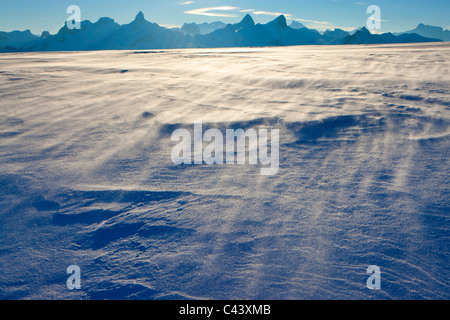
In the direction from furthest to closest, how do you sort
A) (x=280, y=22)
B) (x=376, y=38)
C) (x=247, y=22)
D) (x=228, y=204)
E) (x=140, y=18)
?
1. (x=247, y=22)
2. (x=280, y=22)
3. (x=140, y=18)
4. (x=376, y=38)
5. (x=228, y=204)

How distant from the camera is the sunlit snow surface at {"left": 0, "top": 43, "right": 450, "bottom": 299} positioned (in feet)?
3.61

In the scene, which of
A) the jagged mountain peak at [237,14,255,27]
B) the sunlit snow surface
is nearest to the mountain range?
the jagged mountain peak at [237,14,255,27]

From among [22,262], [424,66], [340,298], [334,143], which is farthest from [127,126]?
[424,66]

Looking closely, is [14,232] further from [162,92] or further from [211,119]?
[162,92]

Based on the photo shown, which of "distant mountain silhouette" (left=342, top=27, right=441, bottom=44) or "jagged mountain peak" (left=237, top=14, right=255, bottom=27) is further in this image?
"jagged mountain peak" (left=237, top=14, right=255, bottom=27)

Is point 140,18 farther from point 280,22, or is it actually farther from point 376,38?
point 376,38

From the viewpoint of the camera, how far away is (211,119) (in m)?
2.76

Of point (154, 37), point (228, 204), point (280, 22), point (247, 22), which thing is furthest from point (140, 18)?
point (228, 204)

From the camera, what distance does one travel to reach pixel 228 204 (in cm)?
153

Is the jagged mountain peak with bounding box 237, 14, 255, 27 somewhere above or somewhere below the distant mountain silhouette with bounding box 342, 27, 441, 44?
above

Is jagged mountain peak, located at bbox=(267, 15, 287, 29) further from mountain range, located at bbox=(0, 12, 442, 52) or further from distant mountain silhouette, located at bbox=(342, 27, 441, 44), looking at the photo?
distant mountain silhouette, located at bbox=(342, 27, 441, 44)

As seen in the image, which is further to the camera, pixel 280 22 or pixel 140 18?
pixel 280 22

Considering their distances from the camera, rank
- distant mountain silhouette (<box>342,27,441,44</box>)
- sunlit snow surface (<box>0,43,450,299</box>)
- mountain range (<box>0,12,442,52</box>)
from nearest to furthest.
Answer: sunlit snow surface (<box>0,43,450,299</box>) → distant mountain silhouette (<box>342,27,441,44</box>) → mountain range (<box>0,12,442,52</box>)

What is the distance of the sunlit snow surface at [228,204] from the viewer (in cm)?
110
